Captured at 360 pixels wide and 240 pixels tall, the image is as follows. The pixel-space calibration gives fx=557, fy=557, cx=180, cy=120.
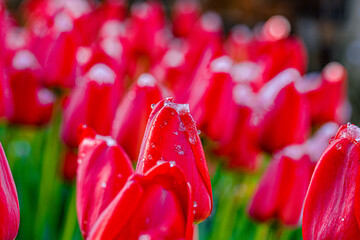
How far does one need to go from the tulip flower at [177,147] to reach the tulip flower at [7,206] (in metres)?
0.07

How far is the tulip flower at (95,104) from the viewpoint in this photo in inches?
23.5

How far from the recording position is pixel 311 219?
0.33m

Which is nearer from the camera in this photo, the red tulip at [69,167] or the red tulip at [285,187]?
the red tulip at [285,187]

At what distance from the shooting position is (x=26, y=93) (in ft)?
2.33

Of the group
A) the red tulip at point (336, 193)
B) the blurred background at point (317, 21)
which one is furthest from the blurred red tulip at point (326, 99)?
the blurred background at point (317, 21)

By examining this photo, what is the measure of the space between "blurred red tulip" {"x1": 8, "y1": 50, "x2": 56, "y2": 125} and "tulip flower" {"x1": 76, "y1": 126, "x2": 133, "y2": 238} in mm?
351

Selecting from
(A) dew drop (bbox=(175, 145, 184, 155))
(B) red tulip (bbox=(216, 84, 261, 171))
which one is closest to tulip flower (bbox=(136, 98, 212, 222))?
(A) dew drop (bbox=(175, 145, 184, 155))

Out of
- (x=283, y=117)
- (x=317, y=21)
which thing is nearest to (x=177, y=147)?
(x=283, y=117)

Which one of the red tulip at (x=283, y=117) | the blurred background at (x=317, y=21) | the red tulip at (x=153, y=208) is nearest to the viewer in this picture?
the red tulip at (x=153, y=208)

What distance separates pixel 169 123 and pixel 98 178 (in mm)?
72

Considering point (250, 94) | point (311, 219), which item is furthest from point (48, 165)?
point (311, 219)

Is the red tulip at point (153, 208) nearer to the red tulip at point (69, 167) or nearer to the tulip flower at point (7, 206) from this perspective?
the tulip flower at point (7, 206)

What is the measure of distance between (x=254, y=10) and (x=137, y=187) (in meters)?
2.77

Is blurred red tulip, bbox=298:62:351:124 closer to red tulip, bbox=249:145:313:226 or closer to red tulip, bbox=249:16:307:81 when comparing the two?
red tulip, bbox=249:16:307:81
